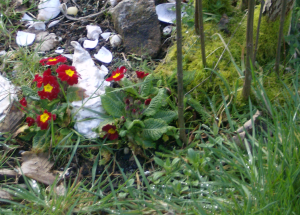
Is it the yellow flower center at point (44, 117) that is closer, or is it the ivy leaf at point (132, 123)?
the ivy leaf at point (132, 123)

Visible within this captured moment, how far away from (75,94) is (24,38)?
0.98 m

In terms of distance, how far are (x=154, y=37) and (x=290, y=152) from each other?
1.44 meters

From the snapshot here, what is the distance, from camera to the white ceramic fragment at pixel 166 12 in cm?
249

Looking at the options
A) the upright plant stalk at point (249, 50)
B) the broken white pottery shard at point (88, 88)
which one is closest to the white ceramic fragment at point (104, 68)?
the broken white pottery shard at point (88, 88)

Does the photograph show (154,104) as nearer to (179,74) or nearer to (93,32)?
(179,74)

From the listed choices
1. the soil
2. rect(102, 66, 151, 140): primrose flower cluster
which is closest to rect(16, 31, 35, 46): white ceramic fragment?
the soil

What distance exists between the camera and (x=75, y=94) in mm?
1869

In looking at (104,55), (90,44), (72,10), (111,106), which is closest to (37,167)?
(111,106)

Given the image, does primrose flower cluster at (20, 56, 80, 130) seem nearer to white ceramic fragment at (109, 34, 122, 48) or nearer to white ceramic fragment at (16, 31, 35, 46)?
white ceramic fragment at (109, 34, 122, 48)

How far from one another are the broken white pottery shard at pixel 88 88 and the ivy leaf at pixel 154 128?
1.00ft

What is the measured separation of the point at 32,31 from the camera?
256 cm

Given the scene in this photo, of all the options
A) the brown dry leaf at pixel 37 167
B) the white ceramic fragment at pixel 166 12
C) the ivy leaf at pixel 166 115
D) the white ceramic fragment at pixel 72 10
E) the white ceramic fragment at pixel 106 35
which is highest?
the white ceramic fragment at pixel 72 10

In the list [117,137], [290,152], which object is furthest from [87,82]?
[290,152]

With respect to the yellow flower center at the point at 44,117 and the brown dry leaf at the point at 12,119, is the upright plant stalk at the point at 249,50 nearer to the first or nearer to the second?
the yellow flower center at the point at 44,117
